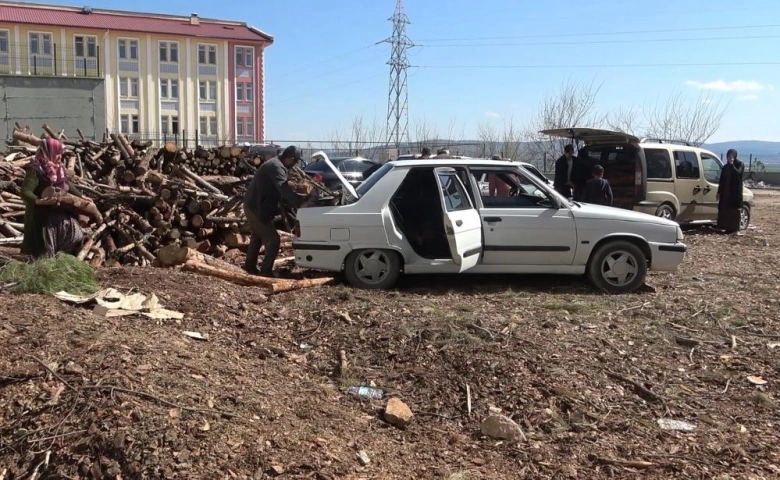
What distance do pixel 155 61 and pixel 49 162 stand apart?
175 feet

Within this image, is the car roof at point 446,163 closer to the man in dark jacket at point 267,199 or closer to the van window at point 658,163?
the man in dark jacket at point 267,199

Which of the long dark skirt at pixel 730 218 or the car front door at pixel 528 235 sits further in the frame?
the long dark skirt at pixel 730 218

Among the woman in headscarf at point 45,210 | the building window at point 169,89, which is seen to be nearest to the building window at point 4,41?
the building window at point 169,89

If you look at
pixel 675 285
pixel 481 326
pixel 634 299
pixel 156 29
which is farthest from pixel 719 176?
pixel 156 29

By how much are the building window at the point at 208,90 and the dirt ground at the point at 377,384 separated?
54.1 m

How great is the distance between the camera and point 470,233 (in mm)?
8148

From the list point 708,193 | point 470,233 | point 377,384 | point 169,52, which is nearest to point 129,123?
point 169,52

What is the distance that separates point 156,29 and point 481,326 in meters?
56.3

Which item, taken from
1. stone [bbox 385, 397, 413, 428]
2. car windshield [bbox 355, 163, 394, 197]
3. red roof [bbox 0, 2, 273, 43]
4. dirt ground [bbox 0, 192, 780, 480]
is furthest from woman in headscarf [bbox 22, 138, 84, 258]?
red roof [bbox 0, 2, 273, 43]

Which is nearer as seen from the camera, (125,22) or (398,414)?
(398,414)

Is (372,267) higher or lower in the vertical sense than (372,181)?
lower

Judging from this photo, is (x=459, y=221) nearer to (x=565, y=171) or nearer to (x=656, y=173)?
(x=565, y=171)

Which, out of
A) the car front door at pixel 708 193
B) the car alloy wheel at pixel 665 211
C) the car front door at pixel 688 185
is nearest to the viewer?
the car alloy wheel at pixel 665 211

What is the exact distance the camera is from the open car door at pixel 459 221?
7961 millimetres
